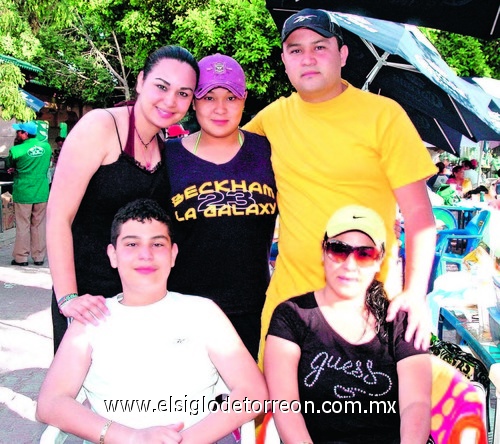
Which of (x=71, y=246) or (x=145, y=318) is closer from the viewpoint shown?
(x=145, y=318)

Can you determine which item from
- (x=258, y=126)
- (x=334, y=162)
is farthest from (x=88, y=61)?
(x=334, y=162)

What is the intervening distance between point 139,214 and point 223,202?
35 cm

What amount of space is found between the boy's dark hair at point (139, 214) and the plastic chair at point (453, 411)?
2.71ft

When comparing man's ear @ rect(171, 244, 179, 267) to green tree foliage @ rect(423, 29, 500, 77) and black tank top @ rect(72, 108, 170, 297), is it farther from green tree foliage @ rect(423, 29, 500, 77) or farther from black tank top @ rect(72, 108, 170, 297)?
green tree foliage @ rect(423, 29, 500, 77)

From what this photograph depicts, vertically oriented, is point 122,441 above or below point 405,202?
below

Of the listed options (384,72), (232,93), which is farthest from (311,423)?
(384,72)

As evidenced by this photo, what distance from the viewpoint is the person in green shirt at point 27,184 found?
320 inches

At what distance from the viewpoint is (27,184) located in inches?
323

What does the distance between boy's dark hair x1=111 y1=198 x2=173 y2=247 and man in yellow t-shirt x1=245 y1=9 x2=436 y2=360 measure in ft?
1.65

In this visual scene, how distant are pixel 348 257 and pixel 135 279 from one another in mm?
766

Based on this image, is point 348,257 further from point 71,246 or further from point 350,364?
point 71,246

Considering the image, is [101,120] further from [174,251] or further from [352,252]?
[352,252]

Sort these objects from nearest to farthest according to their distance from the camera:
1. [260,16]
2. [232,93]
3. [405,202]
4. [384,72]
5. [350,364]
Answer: [350,364], [405,202], [232,93], [384,72], [260,16]

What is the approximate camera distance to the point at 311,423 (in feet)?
7.06
